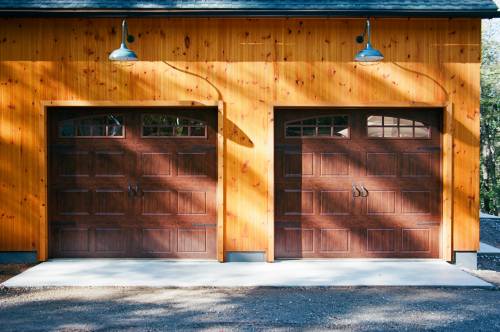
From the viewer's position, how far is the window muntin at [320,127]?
855 cm

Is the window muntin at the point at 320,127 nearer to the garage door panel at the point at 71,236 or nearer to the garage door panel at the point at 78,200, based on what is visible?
the garage door panel at the point at 78,200

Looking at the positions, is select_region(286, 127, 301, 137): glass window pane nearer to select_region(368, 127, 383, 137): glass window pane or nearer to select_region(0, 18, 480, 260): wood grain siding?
select_region(0, 18, 480, 260): wood grain siding

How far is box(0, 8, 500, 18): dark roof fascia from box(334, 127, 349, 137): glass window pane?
1.59m

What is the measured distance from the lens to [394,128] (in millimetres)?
8578

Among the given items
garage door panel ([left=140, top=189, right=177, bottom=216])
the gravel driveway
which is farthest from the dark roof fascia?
the gravel driveway

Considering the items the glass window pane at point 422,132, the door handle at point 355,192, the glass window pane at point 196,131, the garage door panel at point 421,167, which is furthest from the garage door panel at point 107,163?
the glass window pane at point 422,132

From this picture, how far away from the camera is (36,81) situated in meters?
8.39

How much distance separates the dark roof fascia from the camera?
804cm

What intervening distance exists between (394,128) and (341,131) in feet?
2.56

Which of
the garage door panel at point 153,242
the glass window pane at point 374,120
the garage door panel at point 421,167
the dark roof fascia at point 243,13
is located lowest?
the garage door panel at point 153,242

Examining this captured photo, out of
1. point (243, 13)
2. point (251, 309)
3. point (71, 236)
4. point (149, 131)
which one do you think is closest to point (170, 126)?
point (149, 131)

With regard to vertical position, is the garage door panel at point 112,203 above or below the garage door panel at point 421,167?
below

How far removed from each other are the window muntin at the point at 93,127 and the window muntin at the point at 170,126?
1.20 ft

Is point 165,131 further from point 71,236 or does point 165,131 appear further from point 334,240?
point 334,240
